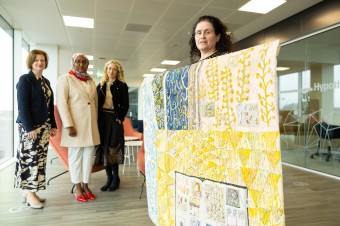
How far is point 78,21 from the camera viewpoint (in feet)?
17.3

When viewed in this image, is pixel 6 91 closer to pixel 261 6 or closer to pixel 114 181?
pixel 114 181

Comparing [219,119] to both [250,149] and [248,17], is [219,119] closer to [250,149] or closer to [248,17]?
[250,149]

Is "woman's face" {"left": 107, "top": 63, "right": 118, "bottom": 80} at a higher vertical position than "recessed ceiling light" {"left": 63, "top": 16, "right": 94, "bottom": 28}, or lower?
lower

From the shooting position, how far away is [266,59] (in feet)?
2.67

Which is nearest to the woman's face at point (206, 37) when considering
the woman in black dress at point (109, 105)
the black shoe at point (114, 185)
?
the woman in black dress at point (109, 105)

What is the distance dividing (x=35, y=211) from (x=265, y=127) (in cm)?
246

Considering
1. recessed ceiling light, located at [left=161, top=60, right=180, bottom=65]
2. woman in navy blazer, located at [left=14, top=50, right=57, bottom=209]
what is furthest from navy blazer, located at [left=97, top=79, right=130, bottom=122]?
recessed ceiling light, located at [left=161, top=60, right=180, bottom=65]

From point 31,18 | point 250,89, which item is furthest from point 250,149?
point 31,18

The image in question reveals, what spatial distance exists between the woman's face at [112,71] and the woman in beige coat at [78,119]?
303mm

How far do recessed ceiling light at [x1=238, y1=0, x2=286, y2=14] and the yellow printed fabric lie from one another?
3.83m

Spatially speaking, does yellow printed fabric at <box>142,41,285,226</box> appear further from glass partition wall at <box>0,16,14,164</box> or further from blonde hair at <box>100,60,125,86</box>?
glass partition wall at <box>0,16,14,164</box>

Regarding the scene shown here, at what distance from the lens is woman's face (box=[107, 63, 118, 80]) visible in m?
3.00

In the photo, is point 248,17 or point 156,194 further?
point 248,17

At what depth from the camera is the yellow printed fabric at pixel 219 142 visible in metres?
0.82
